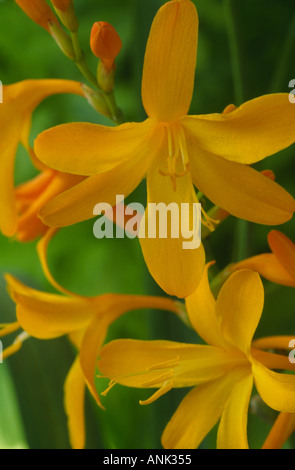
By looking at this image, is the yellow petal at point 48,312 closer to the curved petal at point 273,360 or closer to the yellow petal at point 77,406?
the yellow petal at point 77,406

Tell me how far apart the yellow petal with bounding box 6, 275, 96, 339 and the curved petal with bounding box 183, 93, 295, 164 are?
19cm

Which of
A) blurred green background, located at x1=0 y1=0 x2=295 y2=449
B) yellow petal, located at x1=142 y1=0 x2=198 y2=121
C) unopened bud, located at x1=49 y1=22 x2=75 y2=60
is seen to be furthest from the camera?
blurred green background, located at x1=0 y1=0 x2=295 y2=449

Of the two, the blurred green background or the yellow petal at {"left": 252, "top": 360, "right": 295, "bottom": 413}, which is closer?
the yellow petal at {"left": 252, "top": 360, "right": 295, "bottom": 413}

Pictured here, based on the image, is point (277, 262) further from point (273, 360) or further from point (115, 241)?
point (115, 241)

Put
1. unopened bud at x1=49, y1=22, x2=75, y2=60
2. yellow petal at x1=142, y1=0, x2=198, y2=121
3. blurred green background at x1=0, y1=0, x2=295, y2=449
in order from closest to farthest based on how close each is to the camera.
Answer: yellow petal at x1=142, y1=0, x2=198, y2=121
unopened bud at x1=49, y1=22, x2=75, y2=60
blurred green background at x1=0, y1=0, x2=295, y2=449

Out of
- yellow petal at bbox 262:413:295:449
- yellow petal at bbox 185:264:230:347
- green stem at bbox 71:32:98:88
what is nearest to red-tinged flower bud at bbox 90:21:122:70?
green stem at bbox 71:32:98:88

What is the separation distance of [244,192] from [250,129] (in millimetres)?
46

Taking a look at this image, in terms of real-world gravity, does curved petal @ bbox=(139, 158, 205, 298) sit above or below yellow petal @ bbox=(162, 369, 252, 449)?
above

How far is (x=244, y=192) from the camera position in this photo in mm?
439

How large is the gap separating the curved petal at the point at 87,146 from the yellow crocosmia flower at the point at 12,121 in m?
0.10

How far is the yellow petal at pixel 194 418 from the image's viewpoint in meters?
0.48

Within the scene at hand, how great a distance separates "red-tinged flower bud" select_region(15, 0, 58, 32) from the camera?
0.48 m

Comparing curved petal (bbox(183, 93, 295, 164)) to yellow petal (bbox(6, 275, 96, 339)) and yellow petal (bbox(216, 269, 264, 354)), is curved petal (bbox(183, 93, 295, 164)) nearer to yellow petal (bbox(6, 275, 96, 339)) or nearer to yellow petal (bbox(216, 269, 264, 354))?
yellow petal (bbox(216, 269, 264, 354))
